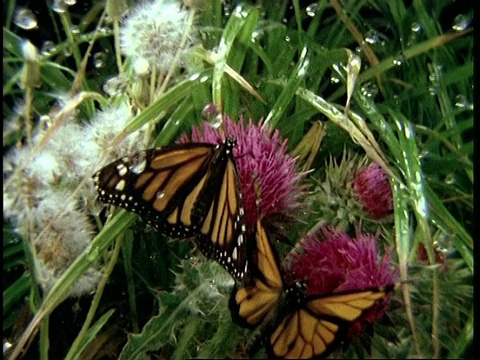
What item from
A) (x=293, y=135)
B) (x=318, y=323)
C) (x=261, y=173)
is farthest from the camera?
(x=293, y=135)

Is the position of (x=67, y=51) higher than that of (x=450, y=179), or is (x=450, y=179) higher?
(x=67, y=51)

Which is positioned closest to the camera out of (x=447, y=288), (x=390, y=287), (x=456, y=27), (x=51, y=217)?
(x=390, y=287)

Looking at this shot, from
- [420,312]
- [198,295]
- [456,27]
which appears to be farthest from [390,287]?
[456,27]

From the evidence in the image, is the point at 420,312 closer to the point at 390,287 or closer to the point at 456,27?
the point at 390,287

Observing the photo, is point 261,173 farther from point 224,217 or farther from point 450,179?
point 450,179

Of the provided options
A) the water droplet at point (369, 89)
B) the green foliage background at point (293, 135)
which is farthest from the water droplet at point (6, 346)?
the water droplet at point (369, 89)

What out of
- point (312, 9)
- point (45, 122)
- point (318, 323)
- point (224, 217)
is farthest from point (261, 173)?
point (312, 9)
